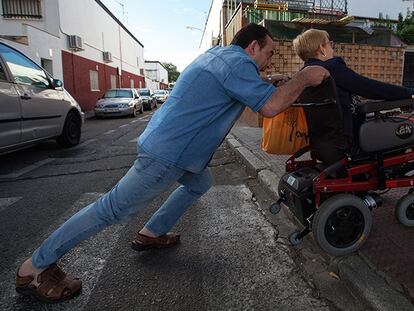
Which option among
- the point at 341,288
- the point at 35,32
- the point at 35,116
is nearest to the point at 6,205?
the point at 35,116

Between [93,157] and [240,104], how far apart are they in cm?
524

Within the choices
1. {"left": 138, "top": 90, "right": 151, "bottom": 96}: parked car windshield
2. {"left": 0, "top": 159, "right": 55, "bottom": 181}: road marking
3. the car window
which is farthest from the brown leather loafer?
{"left": 138, "top": 90, "right": 151, "bottom": 96}: parked car windshield

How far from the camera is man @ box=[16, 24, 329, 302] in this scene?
2178mm

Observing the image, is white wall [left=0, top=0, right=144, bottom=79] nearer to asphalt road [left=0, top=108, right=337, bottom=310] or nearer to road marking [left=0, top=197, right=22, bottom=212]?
road marking [left=0, top=197, right=22, bottom=212]

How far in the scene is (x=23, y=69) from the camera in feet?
21.9

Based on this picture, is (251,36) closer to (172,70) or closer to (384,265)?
(384,265)

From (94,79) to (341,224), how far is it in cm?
2373

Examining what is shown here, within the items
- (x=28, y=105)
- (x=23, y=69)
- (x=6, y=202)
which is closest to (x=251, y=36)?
(x=6, y=202)

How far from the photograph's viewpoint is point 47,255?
2293 mm

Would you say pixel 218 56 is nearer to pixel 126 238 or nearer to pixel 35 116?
pixel 126 238

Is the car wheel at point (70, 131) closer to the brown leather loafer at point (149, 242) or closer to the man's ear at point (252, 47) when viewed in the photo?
the brown leather loafer at point (149, 242)

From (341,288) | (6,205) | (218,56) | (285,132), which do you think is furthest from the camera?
(6,205)

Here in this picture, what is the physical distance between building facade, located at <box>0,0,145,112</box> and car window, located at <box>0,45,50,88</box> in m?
8.42

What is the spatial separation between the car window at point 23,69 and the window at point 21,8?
13116 mm
